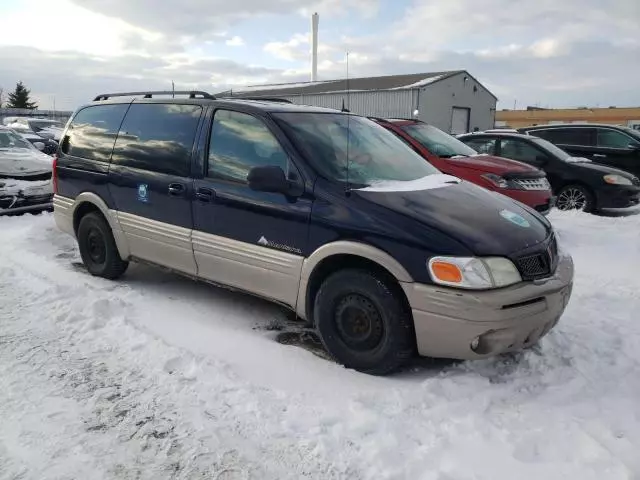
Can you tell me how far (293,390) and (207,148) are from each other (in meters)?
2.08

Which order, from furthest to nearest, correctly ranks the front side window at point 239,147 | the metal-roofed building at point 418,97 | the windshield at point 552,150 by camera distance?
the metal-roofed building at point 418,97 < the windshield at point 552,150 < the front side window at point 239,147

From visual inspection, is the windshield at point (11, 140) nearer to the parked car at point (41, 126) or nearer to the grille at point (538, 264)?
the grille at point (538, 264)

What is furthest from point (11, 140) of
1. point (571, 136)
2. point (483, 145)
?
point (571, 136)

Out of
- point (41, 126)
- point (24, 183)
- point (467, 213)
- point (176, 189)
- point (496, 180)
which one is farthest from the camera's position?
point (41, 126)

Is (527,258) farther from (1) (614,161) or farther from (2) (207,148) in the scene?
(1) (614,161)

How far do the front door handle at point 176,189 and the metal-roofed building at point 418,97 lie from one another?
2592 centimetres

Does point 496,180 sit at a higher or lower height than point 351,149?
lower

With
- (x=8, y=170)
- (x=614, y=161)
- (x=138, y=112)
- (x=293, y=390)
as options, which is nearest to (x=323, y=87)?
(x=614, y=161)

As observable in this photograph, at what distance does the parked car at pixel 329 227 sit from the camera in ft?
10.3

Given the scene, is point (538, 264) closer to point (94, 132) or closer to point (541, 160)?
point (94, 132)

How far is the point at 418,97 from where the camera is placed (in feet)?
102

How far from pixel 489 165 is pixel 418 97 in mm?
24982

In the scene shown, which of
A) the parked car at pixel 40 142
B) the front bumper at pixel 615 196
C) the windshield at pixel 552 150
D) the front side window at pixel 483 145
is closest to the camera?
the front bumper at pixel 615 196

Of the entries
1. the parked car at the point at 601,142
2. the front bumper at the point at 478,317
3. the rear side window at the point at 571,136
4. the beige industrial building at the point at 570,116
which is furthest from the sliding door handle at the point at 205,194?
the beige industrial building at the point at 570,116
